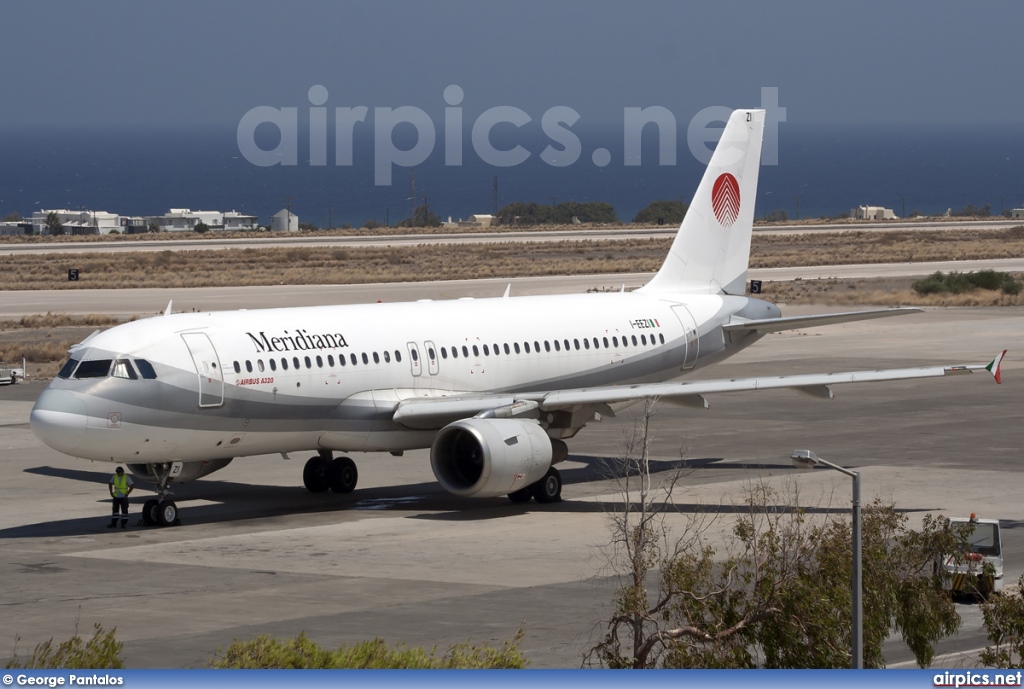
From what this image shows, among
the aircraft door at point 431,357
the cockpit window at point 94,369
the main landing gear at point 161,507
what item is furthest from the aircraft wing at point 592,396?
the cockpit window at point 94,369

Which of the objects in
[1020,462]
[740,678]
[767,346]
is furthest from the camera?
[767,346]

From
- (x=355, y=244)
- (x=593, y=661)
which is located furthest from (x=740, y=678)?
(x=355, y=244)

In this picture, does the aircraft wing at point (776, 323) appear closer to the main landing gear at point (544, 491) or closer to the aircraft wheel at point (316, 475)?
the main landing gear at point (544, 491)

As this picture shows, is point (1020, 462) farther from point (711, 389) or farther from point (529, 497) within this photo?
point (529, 497)

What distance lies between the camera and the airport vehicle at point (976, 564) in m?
23.8

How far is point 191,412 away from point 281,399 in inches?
80.4

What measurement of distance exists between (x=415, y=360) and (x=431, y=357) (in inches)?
21.0

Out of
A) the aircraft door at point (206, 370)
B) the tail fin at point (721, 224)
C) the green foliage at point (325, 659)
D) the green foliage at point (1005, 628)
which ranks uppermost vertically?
the tail fin at point (721, 224)

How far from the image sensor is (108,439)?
3288 cm

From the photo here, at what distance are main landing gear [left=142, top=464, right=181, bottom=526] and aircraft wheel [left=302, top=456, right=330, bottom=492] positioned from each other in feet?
14.8

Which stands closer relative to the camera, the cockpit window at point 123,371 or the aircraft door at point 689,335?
the cockpit window at point 123,371

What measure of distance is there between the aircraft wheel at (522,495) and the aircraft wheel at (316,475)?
4582 mm

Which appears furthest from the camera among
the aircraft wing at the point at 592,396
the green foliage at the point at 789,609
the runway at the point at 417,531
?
the aircraft wing at the point at 592,396

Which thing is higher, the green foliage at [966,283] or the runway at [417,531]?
the green foliage at [966,283]
